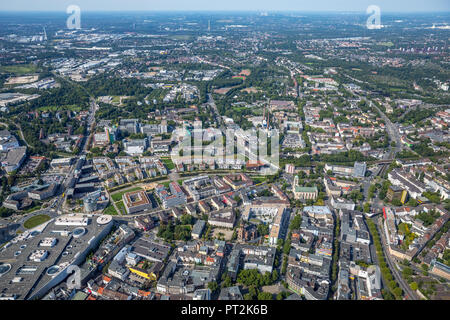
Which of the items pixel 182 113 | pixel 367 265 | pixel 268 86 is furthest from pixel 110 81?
pixel 367 265

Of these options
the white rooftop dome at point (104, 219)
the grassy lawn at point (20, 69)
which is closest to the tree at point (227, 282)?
the white rooftop dome at point (104, 219)

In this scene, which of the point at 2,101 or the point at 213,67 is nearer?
the point at 2,101

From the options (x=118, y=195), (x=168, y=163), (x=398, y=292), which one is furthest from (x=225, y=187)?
(x=398, y=292)

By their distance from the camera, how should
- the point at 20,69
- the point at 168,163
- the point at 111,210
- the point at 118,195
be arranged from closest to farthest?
the point at 111,210, the point at 118,195, the point at 168,163, the point at 20,69

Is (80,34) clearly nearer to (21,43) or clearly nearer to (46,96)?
(21,43)

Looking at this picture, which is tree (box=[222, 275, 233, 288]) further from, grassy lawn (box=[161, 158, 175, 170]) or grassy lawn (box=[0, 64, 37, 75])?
grassy lawn (box=[0, 64, 37, 75])

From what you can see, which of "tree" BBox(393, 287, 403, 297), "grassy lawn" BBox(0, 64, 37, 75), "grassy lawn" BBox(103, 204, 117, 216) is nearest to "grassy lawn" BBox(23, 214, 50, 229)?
"grassy lawn" BBox(103, 204, 117, 216)

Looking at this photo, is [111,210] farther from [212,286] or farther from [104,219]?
[212,286]
